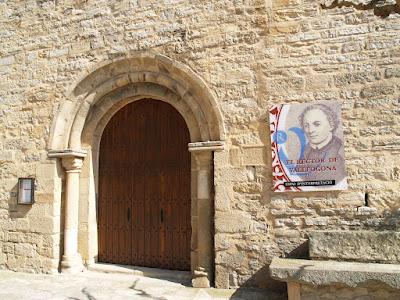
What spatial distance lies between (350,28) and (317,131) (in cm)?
113

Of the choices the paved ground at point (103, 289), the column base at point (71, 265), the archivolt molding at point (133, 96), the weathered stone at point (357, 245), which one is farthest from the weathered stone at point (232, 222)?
the column base at point (71, 265)

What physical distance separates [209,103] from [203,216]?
1287mm

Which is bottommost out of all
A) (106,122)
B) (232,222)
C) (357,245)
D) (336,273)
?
(336,273)

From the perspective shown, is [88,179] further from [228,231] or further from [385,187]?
[385,187]

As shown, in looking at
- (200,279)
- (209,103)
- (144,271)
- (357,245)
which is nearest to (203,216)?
(200,279)

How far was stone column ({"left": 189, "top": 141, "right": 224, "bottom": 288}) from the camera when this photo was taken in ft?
12.8

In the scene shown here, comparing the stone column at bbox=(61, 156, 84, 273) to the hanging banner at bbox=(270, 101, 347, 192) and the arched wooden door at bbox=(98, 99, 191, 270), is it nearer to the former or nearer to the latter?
the arched wooden door at bbox=(98, 99, 191, 270)

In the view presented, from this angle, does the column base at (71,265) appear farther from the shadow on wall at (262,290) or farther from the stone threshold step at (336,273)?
the stone threshold step at (336,273)

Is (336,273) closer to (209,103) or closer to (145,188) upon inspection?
(209,103)

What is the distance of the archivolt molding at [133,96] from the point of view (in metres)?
4.10

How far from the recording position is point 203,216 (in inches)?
158

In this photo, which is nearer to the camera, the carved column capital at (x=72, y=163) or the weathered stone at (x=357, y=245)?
the weathered stone at (x=357, y=245)

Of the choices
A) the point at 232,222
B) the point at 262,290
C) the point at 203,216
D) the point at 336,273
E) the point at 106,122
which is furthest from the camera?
the point at 106,122

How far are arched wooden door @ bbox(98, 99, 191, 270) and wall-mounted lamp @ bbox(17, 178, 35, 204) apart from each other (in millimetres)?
865
